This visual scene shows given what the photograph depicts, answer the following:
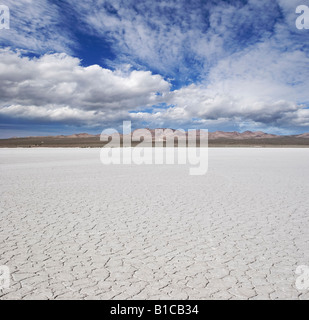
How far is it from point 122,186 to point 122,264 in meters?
5.67

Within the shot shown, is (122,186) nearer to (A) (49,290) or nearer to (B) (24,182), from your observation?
(B) (24,182)

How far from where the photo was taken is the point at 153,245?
3.93 m

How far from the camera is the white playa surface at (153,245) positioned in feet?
9.14

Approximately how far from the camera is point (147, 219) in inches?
205

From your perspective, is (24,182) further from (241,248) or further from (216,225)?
(241,248)

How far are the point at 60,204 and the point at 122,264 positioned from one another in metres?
3.68

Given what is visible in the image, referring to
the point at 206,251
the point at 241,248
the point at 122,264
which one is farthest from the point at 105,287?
the point at 241,248

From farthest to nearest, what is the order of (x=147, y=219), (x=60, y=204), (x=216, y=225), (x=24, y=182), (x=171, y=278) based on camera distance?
(x=24, y=182), (x=60, y=204), (x=147, y=219), (x=216, y=225), (x=171, y=278)

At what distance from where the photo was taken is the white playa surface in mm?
2787

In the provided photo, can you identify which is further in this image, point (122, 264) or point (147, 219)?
point (147, 219)
